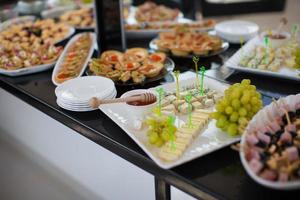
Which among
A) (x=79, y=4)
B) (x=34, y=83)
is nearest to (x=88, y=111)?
(x=34, y=83)

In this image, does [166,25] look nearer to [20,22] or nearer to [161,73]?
[161,73]

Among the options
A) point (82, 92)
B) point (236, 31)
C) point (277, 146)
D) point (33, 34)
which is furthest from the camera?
point (33, 34)

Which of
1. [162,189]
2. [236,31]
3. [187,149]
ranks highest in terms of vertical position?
[236,31]

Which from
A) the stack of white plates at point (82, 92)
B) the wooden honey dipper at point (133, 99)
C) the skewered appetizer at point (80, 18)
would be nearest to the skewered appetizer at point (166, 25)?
the skewered appetizer at point (80, 18)

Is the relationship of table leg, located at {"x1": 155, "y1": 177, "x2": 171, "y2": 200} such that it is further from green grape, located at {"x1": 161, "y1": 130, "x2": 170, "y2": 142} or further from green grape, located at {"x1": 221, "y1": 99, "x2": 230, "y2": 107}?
green grape, located at {"x1": 221, "y1": 99, "x2": 230, "y2": 107}

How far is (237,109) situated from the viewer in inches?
43.8

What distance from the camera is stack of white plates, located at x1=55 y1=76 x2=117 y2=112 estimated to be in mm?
1375

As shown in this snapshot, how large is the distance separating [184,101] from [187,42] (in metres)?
0.59

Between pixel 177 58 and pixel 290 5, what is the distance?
6.93ft

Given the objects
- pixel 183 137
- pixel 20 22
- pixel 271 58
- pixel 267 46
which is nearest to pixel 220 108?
pixel 183 137

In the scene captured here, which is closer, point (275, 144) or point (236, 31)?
point (275, 144)

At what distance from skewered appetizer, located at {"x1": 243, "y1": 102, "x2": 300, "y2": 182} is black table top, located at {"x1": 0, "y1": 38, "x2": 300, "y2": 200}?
72mm

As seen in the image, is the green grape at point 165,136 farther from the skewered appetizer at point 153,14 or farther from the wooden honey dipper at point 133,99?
the skewered appetizer at point 153,14

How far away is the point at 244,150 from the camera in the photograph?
100 centimetres
